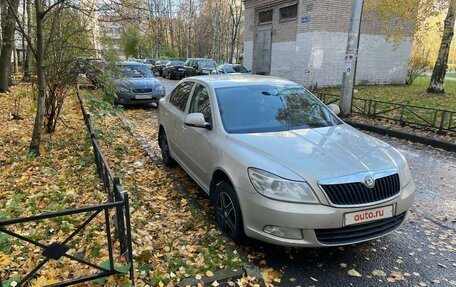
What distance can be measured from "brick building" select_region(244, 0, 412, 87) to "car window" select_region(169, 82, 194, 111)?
544 inches

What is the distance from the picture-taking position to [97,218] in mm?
4094

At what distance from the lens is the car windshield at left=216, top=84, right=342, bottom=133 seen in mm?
4090

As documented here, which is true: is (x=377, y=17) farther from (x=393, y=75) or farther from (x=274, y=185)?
(x=274, y=185)

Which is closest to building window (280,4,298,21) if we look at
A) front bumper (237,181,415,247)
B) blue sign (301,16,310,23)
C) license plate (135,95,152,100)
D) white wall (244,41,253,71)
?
blue sign (301,16,310,23)

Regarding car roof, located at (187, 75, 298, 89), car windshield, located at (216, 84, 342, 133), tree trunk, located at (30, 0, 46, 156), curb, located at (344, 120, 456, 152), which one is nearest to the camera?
car windshield, located at (216, 84, 342, 133)

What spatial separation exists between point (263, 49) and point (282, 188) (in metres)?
20.5

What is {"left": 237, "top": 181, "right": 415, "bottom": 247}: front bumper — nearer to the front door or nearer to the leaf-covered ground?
the leaf-covered ground

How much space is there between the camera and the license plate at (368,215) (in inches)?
120

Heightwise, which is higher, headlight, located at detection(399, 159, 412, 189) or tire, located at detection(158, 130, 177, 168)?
headlight, located at detection(399, 159, 412, 189)

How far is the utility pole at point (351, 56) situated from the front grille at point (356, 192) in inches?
322

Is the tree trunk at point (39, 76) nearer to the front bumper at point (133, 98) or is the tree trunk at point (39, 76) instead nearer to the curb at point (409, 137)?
the front bumper at point (133, 98)

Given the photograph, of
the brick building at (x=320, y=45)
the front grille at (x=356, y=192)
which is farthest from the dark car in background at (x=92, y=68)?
the brick building at (x=320, y=45)

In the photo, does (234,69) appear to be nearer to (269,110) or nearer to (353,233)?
(269,110)

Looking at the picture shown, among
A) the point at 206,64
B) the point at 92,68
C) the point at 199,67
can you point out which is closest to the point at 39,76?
the point at 92,68
